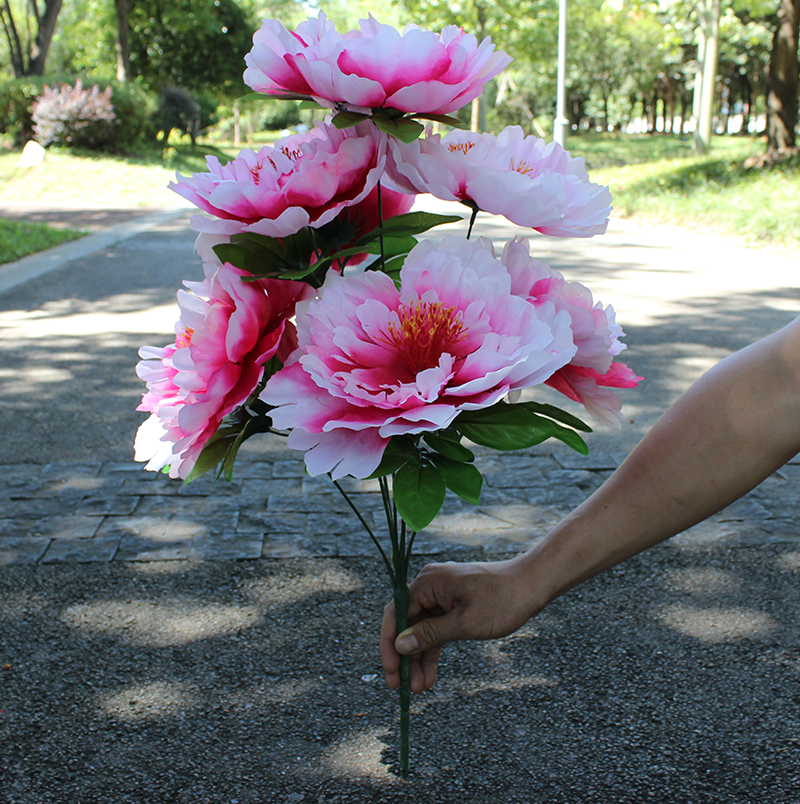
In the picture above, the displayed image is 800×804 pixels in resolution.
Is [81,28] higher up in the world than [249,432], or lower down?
higher up

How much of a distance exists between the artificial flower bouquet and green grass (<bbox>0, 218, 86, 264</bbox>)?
10.7m

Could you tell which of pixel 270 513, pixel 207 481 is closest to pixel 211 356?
pixel 270 513

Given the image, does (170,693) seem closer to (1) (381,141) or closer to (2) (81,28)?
(1) (381,141)

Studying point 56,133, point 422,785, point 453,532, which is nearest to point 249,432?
point 422,785

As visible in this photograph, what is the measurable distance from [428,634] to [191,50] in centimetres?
3787

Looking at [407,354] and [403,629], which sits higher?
[407,354]

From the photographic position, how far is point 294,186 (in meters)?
1.18

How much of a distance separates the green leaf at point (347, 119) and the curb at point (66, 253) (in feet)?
29.2

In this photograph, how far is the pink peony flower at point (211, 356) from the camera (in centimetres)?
116

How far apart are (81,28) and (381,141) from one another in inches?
1715

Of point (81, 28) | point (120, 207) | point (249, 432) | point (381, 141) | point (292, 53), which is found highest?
point (81, 28)

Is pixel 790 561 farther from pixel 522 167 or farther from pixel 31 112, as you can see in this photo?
pixel 31 112

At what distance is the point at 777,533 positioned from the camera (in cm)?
355

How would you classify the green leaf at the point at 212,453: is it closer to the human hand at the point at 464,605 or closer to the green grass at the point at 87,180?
the human hand at the point at 464,605
